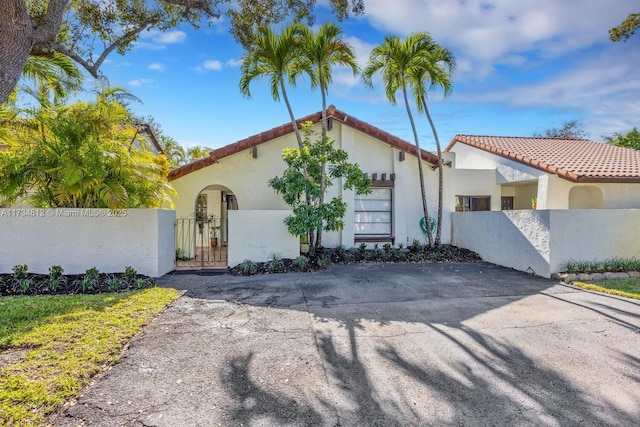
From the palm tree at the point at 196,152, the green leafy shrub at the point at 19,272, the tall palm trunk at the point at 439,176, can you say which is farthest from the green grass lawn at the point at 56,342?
the palm tree at the point at 196,152

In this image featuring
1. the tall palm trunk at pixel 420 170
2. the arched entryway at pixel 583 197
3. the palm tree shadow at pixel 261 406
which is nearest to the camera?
the palm tree shadow at pixel 261 406

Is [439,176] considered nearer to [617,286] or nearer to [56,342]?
[617,286]

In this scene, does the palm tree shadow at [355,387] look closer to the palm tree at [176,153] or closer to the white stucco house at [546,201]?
the white stucco house at [546,201]

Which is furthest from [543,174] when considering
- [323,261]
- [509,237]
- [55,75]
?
[55,75]

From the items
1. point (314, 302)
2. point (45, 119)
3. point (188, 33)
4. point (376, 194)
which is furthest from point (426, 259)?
point (45, 119)

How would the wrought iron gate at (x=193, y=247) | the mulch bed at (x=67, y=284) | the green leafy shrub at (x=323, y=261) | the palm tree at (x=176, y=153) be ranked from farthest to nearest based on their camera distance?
the palm tree at (x=176, y=153)
the wrought iron gate at (x=193, y=247)
the green leafy shrub at (x=323, y=261)
the mulch bed at (x=67, y=284)

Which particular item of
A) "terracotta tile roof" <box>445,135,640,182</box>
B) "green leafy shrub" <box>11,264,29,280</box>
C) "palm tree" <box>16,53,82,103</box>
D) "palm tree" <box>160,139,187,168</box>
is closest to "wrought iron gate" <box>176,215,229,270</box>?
"green leafy shrub" <box>11,264,29,280</box>

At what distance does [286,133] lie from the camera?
45.0 ft

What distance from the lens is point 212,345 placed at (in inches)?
196

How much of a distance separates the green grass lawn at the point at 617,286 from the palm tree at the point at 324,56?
7.63 m

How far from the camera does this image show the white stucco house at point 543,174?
12.7m

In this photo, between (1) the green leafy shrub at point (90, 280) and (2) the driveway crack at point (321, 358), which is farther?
(1) the green leafy shrub at point (90, 280)

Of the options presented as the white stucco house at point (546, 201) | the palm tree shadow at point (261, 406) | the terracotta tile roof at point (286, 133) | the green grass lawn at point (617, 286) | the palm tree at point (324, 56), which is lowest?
the palm tree shadow at point (261, 406)

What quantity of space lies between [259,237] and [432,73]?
895cm
